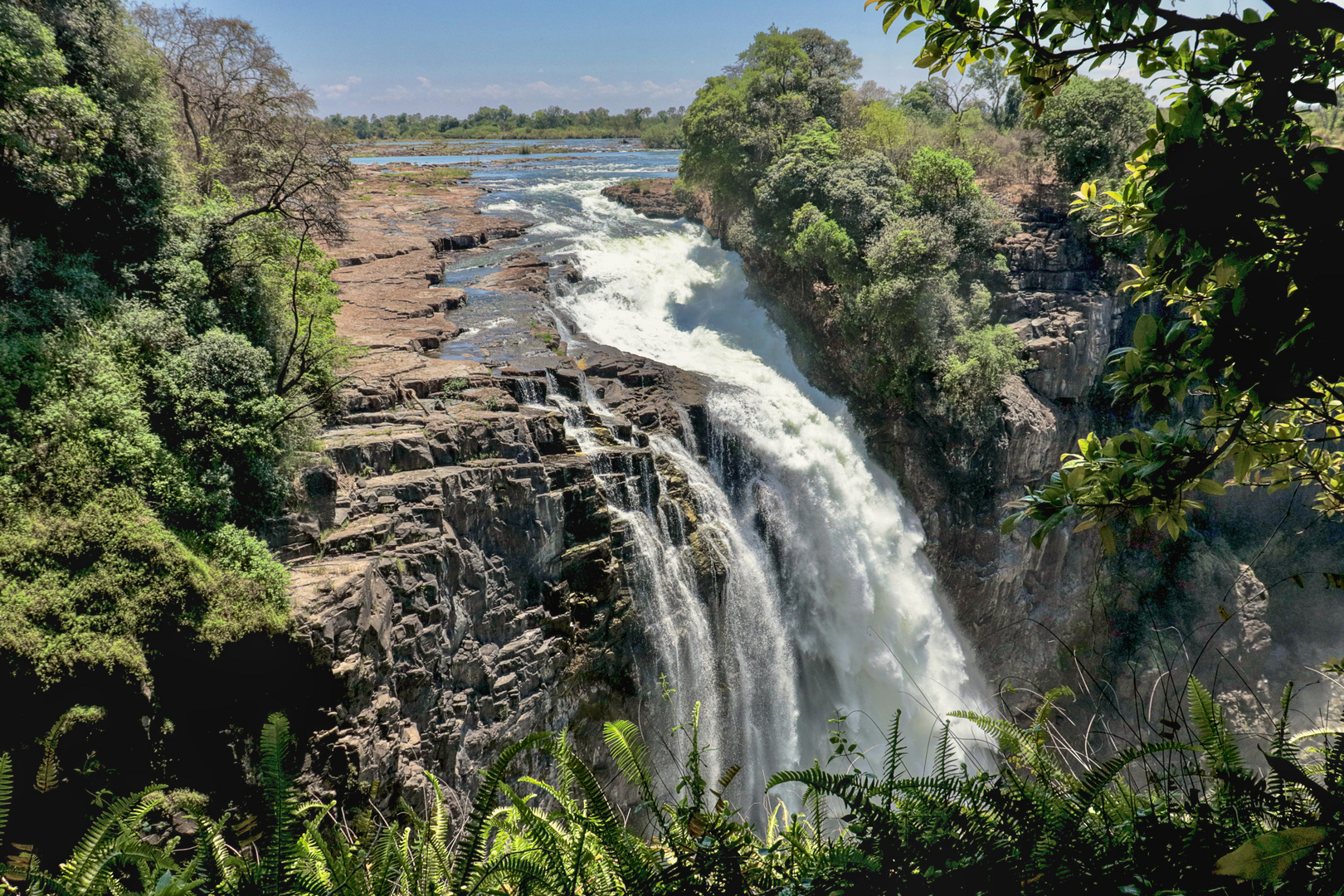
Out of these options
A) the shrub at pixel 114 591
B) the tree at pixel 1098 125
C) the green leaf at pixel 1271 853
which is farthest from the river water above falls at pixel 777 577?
the green leaf at pixel 1271 853

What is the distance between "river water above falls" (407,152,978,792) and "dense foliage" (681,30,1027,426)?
9.09ft

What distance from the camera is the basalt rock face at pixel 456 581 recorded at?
8.34 meters

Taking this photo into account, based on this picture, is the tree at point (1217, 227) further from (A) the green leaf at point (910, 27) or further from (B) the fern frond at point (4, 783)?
(B) the fern frond at point (4, 783)

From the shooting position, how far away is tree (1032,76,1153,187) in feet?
61.8

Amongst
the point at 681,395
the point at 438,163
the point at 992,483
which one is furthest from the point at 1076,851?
the point at 438,163

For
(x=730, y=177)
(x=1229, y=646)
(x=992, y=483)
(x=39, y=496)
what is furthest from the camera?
(x=730, y=177)

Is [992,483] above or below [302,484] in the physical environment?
below

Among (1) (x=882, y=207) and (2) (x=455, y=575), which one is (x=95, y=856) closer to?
(2) (x=455, y=575)

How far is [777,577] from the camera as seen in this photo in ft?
50.7

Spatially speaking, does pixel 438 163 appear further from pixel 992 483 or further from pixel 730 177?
pixel 992 483

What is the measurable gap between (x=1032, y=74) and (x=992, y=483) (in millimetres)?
16254

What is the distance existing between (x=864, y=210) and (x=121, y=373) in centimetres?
1732

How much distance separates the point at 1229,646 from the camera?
19844 mm

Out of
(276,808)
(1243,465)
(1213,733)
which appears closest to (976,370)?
(1243,465)
